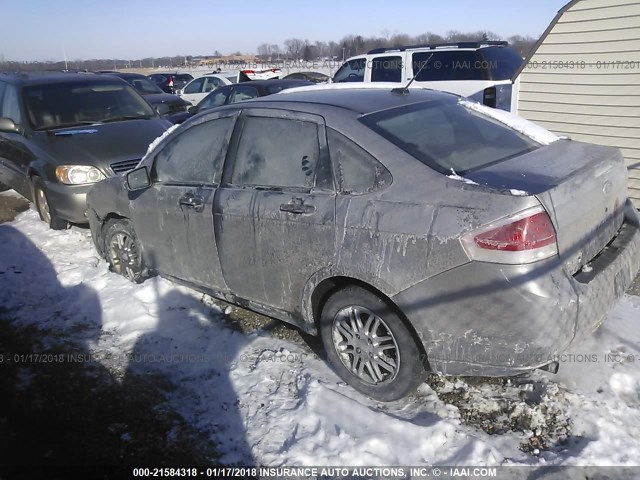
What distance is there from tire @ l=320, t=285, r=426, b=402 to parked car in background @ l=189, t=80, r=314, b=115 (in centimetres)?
708

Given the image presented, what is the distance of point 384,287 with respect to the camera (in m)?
2.80

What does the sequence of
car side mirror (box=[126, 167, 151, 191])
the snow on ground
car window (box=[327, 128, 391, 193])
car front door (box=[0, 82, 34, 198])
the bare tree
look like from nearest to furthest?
the snow on ground < car window (box=[327, 128, 391, 193]) < car side mirror (box=[126, 167, 151, 191]) < car front door (box=[0, 82, 34, 198]) < the bare tree

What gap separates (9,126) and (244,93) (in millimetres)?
4611

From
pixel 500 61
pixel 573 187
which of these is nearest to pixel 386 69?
pixel 500 61

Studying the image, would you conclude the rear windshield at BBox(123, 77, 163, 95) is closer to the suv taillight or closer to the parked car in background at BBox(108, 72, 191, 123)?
the parked car in background at BBox(108, 72, 191, 123)

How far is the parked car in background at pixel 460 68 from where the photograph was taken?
29.5 ft

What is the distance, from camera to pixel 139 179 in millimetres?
4293

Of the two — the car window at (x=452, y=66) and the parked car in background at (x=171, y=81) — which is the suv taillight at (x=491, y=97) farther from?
the parked car in background at (x=171, y=81)

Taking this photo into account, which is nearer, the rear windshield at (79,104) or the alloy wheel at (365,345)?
the alloy wheel at (365,345)

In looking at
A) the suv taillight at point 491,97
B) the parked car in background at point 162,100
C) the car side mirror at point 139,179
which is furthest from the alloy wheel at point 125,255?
the suv taillight at point 491,97

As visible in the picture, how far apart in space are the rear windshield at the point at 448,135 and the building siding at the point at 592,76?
2.93 meters

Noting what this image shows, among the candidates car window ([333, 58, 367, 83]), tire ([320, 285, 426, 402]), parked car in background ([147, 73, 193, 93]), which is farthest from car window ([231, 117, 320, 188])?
parked car in background ([147, 73, 193, 93])

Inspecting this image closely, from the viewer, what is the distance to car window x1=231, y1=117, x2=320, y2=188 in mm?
3189

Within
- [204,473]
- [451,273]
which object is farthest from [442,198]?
[204,473]
